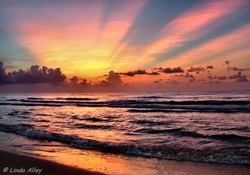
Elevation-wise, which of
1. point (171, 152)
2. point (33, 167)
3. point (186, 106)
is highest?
point (33, 167)

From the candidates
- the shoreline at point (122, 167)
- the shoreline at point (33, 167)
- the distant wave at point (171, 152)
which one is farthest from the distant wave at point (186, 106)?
the shoreline at point (33, 167)

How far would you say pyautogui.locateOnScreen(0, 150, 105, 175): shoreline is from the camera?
7.37 meters

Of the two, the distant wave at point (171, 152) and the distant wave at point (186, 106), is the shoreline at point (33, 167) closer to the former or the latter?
the distant wave at point (171, 152)

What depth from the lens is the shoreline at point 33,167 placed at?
737 centimetres

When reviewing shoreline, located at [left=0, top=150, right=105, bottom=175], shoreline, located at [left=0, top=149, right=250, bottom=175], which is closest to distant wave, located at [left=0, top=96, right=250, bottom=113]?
shoreline, located at [left=0, top=149, right=250, bottom=175]

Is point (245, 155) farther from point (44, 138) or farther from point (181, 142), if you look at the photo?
point (44, 138)

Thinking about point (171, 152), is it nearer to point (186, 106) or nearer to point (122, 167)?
point (122, 167)

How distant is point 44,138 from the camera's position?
13742 millimetres

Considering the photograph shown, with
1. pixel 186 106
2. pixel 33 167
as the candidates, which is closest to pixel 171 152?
pixel 33 167

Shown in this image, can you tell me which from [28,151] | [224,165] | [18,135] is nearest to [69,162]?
[28,151]

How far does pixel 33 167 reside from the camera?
25.9 ft

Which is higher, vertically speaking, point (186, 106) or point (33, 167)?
point (33, 167)

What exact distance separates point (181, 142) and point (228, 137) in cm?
275

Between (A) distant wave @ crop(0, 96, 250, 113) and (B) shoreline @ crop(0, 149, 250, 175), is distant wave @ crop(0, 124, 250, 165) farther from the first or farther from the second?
(A) distant wave @ crop(0, 96, 250, 113)
